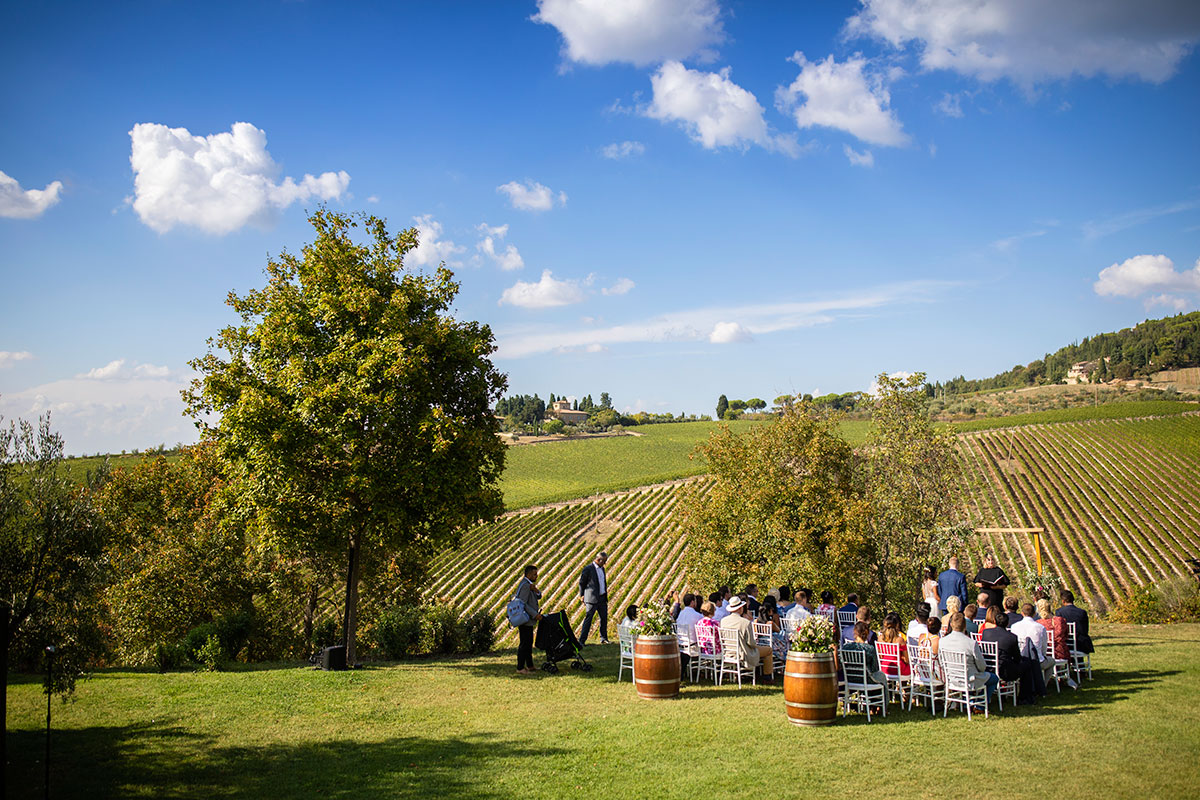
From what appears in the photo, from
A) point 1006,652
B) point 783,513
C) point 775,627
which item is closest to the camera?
point 1006,652

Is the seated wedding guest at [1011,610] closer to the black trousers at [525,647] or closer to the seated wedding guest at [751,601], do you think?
the seated wedding guest at [751,601]

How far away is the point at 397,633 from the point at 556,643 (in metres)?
5.72

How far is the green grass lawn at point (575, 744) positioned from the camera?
764 centimetres

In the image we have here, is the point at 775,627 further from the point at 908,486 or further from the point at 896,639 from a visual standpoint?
the point at 908,486

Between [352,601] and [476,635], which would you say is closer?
[352,601]

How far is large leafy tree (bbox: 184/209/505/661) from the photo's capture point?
15.6m

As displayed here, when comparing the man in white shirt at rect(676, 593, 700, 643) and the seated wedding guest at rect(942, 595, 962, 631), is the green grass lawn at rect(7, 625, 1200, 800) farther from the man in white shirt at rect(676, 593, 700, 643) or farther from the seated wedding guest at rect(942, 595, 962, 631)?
the seated wedding guest at rect(942, 595, 962, 631)

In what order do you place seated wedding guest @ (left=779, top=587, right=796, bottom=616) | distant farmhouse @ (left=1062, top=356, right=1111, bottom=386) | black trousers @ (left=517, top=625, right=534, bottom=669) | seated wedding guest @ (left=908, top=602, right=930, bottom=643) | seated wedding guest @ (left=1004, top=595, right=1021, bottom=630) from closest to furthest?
seated wedding guest @ (left=908, top=602, right=930, bottom=643), seated wedding guest @ (left=1004, top=595, right=1021, bottom=630), seated wedding guest @ (left=779, top=587, right=796, bottom=616), black trousers @ (left=517, top=625, right=534, bottom=669), distant farmhouse @ (left=1062, top=356, right=1111, bottom=386)

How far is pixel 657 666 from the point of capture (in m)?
11.4

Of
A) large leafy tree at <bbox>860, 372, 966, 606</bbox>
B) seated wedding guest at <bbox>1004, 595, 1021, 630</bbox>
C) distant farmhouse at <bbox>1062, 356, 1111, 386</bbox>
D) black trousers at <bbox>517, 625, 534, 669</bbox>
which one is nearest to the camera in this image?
seated wedding guest at <bbox>1004, 595, 1021, 630</bbox>

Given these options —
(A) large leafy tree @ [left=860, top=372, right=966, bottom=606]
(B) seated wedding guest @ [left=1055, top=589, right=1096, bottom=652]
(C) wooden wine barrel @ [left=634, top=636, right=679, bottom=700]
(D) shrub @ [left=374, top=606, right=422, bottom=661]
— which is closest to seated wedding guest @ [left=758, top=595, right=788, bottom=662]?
(C) wooden wine barrel @ [left=634, top=636, right=679, bottom=700]

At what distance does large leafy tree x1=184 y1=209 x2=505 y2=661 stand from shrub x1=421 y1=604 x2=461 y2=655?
2467 mm

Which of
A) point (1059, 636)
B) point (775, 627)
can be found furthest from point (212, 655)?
point (1059, 636)

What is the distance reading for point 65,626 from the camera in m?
9.16
